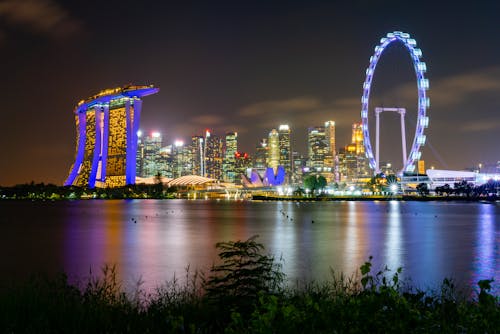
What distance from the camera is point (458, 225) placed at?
53531mm

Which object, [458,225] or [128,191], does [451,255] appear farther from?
[128,191]

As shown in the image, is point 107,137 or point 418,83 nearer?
point 418,83

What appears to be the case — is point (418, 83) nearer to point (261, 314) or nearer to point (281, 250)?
point (281, 250)

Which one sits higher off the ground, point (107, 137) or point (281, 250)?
point (107, 137)

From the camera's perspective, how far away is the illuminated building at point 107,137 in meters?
160

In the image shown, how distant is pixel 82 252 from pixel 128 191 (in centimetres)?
13887

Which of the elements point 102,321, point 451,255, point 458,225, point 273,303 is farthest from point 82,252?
point 458,225

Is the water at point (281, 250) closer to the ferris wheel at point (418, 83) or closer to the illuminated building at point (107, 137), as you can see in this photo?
the ferris wheel at point (418, 83)

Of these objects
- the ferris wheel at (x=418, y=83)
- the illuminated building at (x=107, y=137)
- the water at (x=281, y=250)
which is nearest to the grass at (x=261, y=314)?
the water at (x=281, y=250)

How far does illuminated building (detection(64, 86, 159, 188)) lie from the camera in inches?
6299

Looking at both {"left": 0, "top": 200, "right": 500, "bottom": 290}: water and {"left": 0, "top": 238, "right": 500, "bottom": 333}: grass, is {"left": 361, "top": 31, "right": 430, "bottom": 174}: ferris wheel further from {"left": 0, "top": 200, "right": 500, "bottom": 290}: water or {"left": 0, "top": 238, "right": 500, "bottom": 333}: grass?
{"left": 0, "top": 238, "right": 500, "bottom": 333}: grass

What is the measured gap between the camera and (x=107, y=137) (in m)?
166

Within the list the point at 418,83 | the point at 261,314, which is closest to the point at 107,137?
the point at 418,83

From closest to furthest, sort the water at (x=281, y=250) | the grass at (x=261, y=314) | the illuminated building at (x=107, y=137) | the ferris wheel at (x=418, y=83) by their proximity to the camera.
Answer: the grass at (x=261, y=314)
the water at (x=281, y=250)
the ferris wheel at (x=418, y=83)
the illuminated building at (x=107, y=137)
